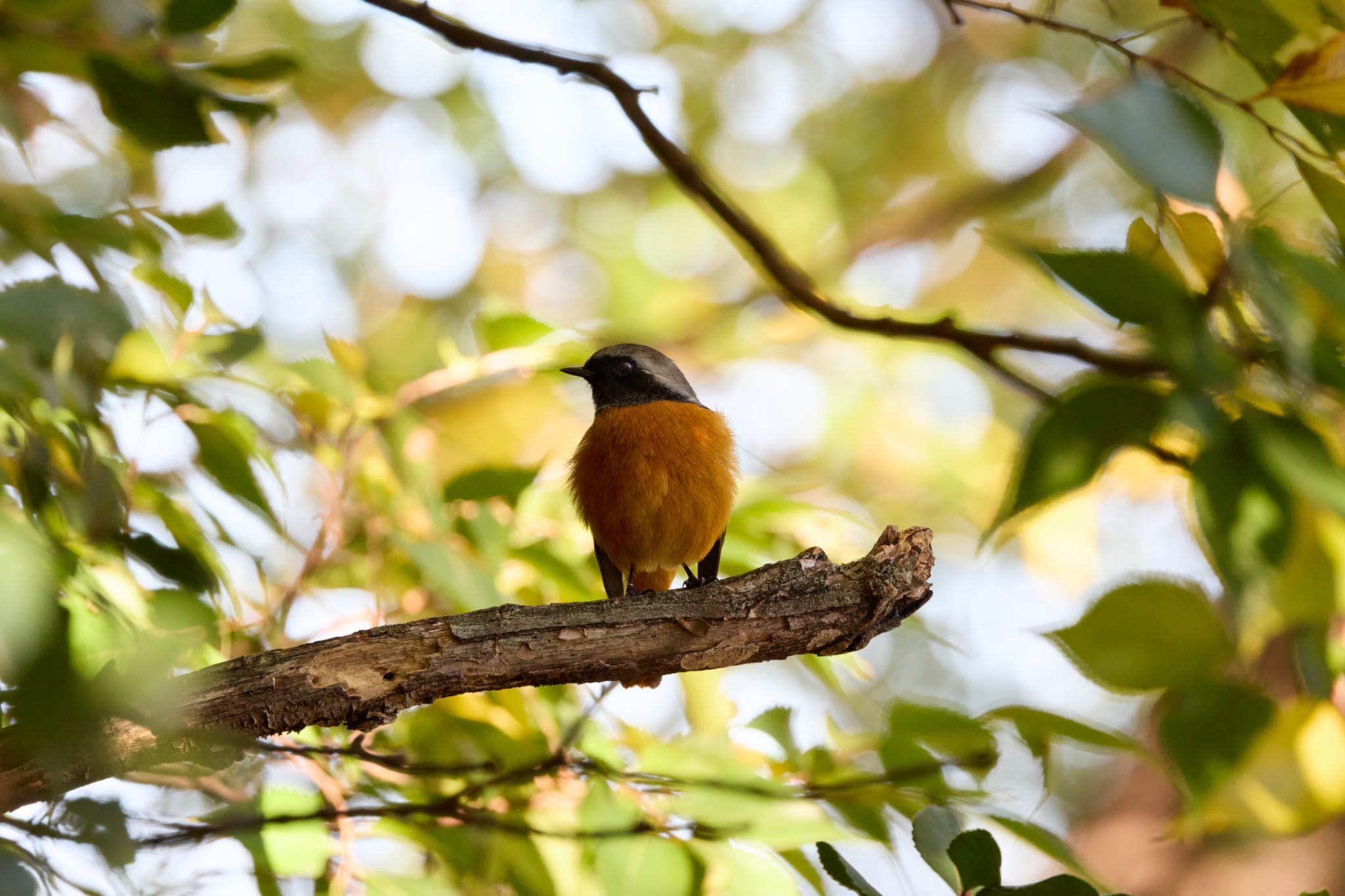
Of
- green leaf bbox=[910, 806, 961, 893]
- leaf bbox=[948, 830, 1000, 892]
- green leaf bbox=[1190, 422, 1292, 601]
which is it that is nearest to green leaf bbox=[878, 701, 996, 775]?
green leaf bbox=[910, 806, 961, 893]

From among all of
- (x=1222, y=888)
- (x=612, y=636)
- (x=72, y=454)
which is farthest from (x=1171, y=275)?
(x=1222, y=888)

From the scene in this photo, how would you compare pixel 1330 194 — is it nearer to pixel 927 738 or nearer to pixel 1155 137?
pixel 1155 137

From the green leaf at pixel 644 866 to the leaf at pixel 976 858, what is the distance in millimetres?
1003

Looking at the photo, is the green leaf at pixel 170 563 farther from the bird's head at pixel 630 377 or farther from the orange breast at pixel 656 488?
the bird's head at pixel 630 377

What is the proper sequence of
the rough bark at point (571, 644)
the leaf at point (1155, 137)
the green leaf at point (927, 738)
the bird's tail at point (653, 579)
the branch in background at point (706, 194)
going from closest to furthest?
the leaf at point (1155, 137) → the rough bark at point (571, 644) → the green leaf at point (927, 738) → the branch in background at point (706, 194) → the bird's tail at point (653, 579)

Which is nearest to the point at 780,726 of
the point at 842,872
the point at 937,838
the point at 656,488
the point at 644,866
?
the point at 644,866

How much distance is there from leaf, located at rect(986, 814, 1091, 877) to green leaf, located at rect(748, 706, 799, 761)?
549 mm

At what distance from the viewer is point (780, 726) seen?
9.24 feet

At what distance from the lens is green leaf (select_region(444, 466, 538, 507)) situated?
3.20 meters

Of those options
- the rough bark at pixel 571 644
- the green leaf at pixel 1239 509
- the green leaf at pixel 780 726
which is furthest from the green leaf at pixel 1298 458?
the green leaf at pixel 780 726

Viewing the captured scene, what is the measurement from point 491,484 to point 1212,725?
2.11m

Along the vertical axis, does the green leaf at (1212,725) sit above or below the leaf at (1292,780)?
above

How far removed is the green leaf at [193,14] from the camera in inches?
101

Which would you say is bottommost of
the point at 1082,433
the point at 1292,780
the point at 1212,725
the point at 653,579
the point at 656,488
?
the point at 653,579
